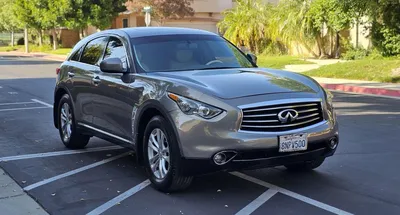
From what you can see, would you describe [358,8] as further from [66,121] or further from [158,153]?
[158,153]

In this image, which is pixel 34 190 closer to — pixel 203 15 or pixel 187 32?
Result: pixel 187 32

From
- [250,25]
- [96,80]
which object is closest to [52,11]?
[250,25]

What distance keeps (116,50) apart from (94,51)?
84cm

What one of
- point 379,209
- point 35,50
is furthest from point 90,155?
point 35,50

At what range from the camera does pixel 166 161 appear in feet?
19.5

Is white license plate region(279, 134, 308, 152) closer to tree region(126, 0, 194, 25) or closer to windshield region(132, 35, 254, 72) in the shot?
windshield region(132, 35, 254, 72)

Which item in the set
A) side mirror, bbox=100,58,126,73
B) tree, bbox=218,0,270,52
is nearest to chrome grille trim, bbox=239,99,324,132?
side mirror, bbox=100,58,126,73

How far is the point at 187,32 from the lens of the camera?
7.28 m

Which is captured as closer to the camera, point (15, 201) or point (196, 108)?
point (196, 108)

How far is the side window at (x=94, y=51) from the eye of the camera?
7707mm

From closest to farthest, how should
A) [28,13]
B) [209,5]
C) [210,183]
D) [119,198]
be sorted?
[119,198] → [210,183] → [28,13] → [209,5]

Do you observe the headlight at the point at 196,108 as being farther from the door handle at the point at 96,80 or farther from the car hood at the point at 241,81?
the door handle at the point at 96,80

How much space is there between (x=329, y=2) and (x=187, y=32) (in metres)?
18.9

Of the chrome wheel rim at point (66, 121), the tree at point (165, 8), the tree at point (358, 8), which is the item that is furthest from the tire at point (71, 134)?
the tree at point (165, 8)
